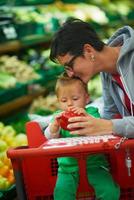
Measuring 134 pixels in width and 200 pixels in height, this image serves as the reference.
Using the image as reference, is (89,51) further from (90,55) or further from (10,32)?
(10,32)

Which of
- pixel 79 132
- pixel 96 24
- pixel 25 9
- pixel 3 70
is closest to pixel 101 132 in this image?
pixel 79 132

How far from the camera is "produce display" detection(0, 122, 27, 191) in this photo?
2748 mm

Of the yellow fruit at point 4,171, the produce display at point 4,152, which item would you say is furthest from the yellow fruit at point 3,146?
the yellow fruit at point 4,171

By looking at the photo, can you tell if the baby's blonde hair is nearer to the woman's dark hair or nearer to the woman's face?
the woman's face

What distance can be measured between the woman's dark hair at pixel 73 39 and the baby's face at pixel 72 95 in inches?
6.7

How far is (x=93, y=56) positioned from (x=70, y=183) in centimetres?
64

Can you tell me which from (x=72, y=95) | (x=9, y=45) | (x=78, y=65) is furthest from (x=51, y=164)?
(x=9, y=45)

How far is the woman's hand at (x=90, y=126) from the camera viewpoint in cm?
217

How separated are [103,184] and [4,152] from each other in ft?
3.34

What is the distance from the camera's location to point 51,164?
2.25m

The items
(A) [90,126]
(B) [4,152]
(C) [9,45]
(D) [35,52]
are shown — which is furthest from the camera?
(D) [35,52]

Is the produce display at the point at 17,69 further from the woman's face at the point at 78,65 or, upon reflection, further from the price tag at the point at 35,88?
the woman's face at the point at 78,65

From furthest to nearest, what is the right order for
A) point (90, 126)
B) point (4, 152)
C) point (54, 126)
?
1. point (4, 152)
2. point (54, 126)
3. point (90, 126)

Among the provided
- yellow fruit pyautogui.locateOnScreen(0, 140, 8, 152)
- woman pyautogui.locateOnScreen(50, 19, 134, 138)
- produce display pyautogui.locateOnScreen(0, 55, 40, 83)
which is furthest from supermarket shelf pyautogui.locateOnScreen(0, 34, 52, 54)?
woman pyautogui.locateOnScreen(50, 19, 134, 138)
